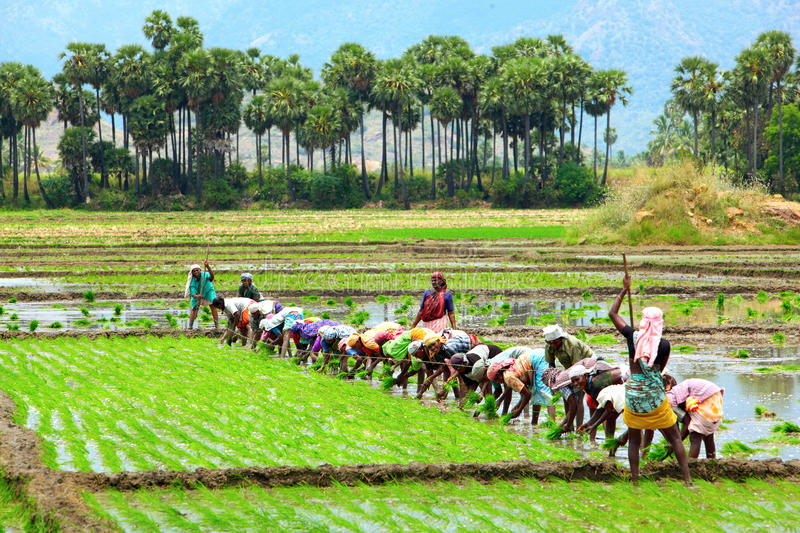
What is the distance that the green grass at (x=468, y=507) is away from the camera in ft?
24.3

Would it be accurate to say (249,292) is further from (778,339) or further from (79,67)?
(79,67)

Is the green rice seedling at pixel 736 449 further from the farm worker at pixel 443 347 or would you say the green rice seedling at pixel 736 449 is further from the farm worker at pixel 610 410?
the farm worker at pixel 443 347

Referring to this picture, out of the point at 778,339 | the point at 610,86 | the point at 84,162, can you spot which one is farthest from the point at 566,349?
the point at 610,86

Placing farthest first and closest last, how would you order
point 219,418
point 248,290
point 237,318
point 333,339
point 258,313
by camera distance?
point 248,290 → point 237,318 → point 258,313 → point 333,339 → point 219,418

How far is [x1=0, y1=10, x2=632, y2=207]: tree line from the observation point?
83.8m

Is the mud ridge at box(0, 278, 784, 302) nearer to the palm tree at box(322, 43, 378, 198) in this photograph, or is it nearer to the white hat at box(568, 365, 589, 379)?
the white hat at box(568, 365, 589, 379)

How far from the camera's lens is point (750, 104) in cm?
8175

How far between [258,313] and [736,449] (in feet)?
30.1

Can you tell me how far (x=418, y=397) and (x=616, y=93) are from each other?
267 ft

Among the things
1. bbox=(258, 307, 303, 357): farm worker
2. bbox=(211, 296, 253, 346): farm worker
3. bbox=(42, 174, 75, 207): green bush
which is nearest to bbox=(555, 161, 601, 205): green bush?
bbox=(42, 174, 75, 207): green bush

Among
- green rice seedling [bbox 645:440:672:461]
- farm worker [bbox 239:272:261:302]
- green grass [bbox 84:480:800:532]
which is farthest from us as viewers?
farm worker [bbox 239:272:261:302]

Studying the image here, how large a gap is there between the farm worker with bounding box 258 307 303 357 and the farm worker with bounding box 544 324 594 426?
19.3 feet

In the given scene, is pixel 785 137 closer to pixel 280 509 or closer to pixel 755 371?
pixel 755 371


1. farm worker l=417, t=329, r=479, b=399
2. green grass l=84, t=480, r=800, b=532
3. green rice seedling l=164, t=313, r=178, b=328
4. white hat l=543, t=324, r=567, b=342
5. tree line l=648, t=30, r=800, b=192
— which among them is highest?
tree line l=648, t=30, r=800, b=192
